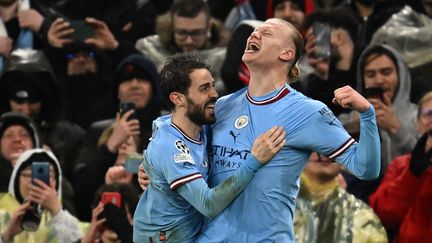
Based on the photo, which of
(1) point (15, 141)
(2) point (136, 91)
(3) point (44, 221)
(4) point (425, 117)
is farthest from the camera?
(2) point (136, 91)

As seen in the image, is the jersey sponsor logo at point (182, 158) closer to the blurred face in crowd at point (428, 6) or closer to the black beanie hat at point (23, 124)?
the black beanie hat at point (23, 124)

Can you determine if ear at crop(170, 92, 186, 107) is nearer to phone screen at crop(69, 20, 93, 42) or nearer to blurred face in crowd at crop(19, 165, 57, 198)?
blurred face in crowd at crop(19, 165, 57, 198)

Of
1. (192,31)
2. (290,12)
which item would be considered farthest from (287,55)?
(290,12)

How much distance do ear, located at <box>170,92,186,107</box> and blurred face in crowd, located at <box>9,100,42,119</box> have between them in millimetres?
3981

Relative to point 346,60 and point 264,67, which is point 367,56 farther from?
point 264,67

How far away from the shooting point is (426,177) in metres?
9.04

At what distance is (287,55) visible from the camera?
7.29 m

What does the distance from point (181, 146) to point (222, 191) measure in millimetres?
313

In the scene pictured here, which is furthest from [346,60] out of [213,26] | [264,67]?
[264,67]

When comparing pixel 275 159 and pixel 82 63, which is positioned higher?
pixel 275 159

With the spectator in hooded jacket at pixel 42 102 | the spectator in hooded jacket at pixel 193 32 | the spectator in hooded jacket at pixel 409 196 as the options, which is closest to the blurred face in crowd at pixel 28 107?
the spectator in hooded jacket at pixel 42 102

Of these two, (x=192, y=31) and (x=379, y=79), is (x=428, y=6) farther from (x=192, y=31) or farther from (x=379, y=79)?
(x=192, y=31)

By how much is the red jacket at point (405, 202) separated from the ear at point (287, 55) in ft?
6.65

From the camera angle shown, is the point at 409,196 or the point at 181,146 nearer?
the point at 181,146
